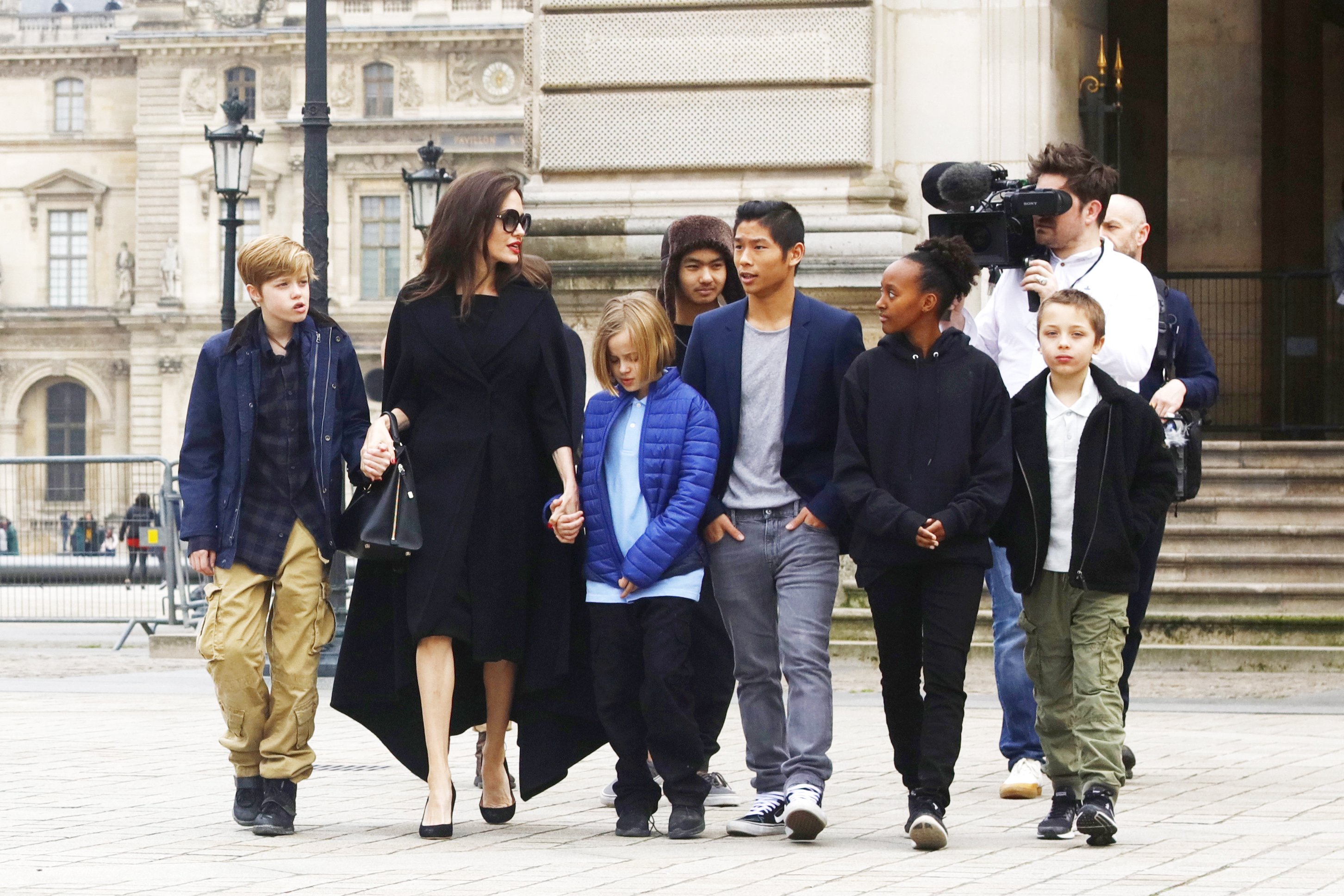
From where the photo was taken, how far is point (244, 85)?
58812mm

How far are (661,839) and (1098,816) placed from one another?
1.28 m

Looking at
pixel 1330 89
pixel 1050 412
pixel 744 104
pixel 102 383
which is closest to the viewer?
pixel 1050 412

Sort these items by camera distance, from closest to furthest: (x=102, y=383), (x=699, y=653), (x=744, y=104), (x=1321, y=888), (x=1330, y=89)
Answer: (x=1321, y=888), (x=699, y=653), (x=744, y=104), (x=1330, y=89), (x=102, y=383)

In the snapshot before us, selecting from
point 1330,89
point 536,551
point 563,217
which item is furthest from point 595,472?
point 1330,89

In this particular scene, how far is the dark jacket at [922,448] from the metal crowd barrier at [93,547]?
10633 mm

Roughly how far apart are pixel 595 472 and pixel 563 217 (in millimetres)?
6179

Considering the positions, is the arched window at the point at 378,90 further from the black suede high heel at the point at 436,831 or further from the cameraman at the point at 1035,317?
the black suede high heel at the point at 436,831

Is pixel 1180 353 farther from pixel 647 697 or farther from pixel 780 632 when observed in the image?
pixel 647 697

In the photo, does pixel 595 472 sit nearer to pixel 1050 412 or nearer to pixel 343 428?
pixel 343 428

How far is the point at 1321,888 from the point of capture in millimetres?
5480

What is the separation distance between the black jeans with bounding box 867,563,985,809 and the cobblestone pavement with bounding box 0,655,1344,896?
0.82 ft

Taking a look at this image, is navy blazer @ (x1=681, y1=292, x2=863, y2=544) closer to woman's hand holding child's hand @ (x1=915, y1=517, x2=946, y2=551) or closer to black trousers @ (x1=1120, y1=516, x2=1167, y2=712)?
woman's hand holding child's hand @ (x1=915, y1=517, x2=946, y2=551)

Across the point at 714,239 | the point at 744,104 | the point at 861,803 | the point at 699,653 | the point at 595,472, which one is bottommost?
the point at 861,803

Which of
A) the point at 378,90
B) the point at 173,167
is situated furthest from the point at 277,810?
the point at 173,167
